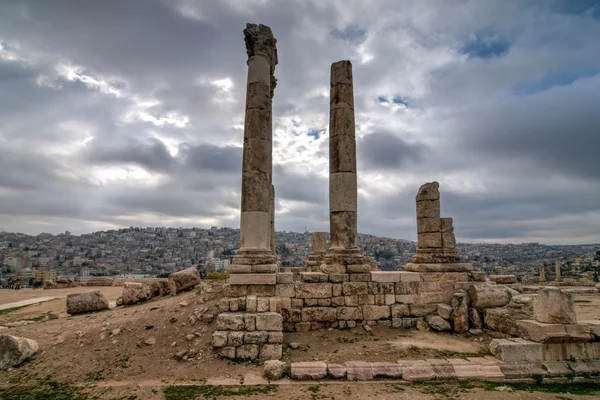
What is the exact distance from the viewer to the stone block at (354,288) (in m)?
10.9

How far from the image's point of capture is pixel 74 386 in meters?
7.35

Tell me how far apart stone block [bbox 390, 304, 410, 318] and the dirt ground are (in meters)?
0.53

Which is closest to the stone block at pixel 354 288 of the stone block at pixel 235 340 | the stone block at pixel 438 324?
the stone block at pixel 438 324

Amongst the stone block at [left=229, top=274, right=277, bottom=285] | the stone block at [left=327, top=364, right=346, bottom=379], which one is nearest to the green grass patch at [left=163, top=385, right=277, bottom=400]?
the stone block at [left=327, top=364, right=346, bottom=379]

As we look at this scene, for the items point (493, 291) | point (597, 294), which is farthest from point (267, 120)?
point (597, 294)

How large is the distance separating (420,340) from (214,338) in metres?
5.74

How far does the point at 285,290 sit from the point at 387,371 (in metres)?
3.96

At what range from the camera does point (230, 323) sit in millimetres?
9281

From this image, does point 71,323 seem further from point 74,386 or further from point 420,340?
point 420,340

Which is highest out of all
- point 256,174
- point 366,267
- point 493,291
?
point 256,174

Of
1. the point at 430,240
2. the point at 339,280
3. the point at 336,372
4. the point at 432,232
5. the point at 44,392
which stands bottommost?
the point at 44,392

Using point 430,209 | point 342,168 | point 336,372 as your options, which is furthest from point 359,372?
point 430,209

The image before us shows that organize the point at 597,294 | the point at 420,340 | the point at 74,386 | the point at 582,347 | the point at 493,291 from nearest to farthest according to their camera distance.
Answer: the point at 74,386, the point at 582,347, the point at 420,340, the point at 493,291, the point at 597,294

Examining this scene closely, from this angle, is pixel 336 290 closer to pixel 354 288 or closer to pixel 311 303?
pixel 354 288
